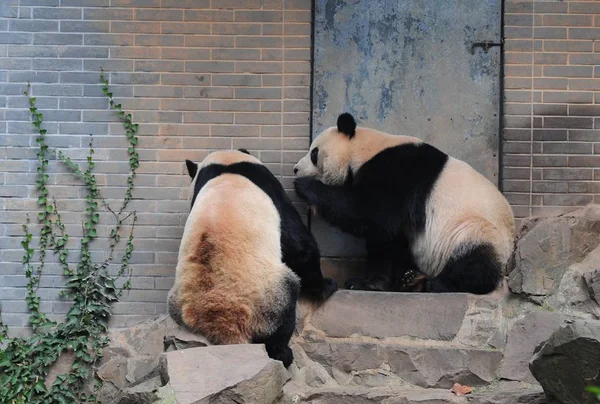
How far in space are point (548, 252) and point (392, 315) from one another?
1329mm

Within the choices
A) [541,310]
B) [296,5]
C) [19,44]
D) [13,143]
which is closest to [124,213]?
[13,143]

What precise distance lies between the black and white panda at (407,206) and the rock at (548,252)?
0.97 feet

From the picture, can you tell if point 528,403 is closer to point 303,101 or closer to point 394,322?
point 394,322

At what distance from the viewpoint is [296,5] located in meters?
7.98

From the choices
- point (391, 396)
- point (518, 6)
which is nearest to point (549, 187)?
point (518, 6)

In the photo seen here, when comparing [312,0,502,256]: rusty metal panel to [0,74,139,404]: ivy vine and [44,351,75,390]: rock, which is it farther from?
[44,351,75,390]: rock

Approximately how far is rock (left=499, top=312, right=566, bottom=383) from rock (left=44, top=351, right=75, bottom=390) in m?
3.69

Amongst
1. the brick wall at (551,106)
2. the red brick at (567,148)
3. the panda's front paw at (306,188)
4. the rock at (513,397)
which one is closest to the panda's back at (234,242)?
the panda's front paw at (306,188)

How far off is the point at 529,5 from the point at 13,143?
4974 millimetres

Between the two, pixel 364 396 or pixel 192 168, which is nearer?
pixel 364 396

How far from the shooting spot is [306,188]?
24.6 feet

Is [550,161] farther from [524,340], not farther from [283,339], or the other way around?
[283,339]

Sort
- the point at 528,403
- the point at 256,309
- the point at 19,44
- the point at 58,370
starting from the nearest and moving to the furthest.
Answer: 1. the point at 528,403
2. the point at 256,309
3. the point at 58,370
4. the point at 19,44

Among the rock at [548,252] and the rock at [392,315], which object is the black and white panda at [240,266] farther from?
the rock at [548,252]
